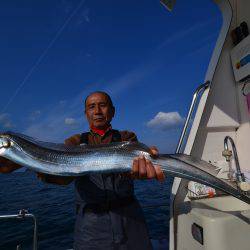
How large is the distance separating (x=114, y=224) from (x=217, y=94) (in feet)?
10.8

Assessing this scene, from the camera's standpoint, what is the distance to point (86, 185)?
3582 mm

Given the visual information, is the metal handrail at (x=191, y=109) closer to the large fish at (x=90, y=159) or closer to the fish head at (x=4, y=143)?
the large fish at (x=90, y=159)

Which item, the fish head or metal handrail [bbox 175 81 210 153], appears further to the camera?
metal handrail [bbox 175 81 210 153]

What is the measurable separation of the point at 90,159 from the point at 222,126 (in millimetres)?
3190

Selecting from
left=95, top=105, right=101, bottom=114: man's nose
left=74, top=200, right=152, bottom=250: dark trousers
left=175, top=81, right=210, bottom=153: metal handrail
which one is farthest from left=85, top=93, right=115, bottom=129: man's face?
left=175, top=81, right=210, bottom=153: metal handrail

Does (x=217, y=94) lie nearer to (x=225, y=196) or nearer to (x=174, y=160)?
(x=225, y=196)

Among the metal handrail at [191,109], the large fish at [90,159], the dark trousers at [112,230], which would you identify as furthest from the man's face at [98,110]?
the metal handrail at [191,109]

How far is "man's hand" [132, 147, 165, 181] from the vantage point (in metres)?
3.19

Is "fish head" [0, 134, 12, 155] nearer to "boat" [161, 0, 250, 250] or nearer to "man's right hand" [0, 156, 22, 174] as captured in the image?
"man's right hand" [0, 156, 22, 174]

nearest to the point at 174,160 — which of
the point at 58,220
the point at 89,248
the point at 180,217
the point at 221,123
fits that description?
the point at 89,248

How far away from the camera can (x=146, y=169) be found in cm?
320

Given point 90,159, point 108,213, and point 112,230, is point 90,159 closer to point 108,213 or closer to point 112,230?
point 108,213

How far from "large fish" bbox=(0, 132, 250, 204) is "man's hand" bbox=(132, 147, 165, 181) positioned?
0.05m

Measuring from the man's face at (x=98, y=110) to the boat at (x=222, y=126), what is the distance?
1.49 meters
